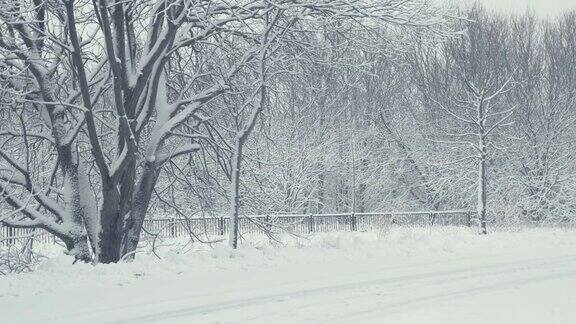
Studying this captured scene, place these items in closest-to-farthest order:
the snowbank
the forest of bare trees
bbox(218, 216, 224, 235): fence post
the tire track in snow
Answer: the tire track in snow < the snowbank < the forest of bare trees < bbox(218, 216, 224, 235): fence post

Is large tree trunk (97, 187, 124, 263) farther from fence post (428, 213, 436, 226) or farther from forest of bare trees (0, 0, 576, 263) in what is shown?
fence post (428, 213, 436, 226)

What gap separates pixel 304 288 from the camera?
9.16m

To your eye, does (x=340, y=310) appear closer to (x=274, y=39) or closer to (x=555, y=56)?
(x=274, y=39)

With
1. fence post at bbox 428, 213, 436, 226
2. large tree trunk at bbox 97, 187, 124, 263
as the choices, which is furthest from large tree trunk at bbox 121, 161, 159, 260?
fence post at bbox 428, 213, 436, 226

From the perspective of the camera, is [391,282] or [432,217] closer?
[391,282]

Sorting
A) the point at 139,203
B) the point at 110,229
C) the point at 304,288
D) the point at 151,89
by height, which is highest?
the point at 151,89

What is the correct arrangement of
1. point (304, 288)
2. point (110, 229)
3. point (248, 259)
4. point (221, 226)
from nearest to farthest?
point (304, 288)
point (110, 229)
point (248, 259)
point (221, 226)

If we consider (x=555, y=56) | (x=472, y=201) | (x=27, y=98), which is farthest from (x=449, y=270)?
(x=555, y=56)

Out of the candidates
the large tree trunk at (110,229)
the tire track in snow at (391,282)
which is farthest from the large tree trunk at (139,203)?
the tire track in snow at (391,282)

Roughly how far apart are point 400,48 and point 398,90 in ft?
94.9

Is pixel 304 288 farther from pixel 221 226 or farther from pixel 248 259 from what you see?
pixel 221 226

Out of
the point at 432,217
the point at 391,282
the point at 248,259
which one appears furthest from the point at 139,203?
the point at 432,217

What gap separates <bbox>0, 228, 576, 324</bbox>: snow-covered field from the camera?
24.0ft

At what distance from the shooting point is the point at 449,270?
36.6 feet
